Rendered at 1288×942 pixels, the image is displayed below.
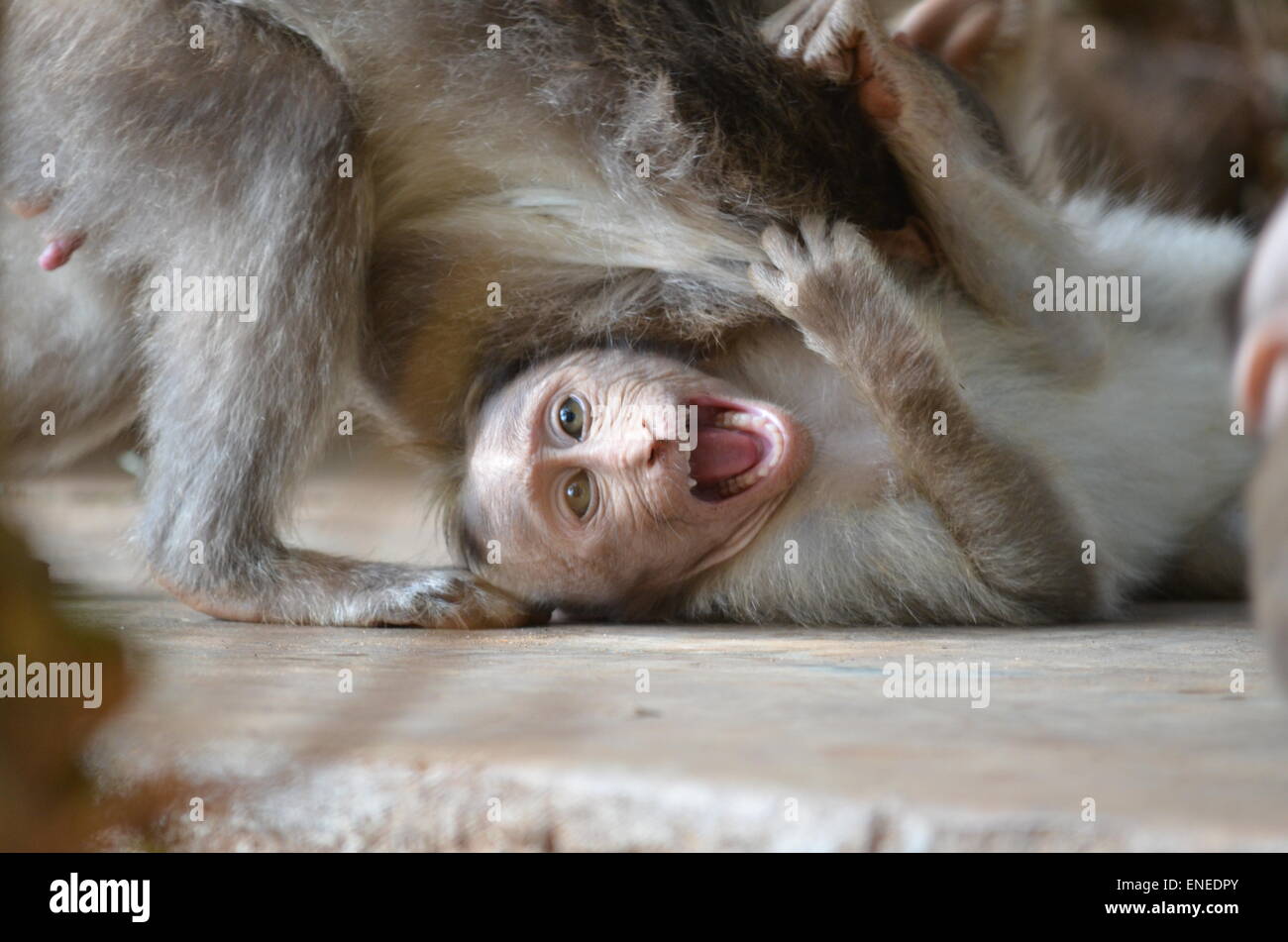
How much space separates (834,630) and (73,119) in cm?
183

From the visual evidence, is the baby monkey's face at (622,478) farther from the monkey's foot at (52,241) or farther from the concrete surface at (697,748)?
the monkey's foot at (52,241)

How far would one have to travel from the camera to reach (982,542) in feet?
9.52

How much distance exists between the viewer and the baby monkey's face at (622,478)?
9.99ft

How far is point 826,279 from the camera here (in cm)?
280

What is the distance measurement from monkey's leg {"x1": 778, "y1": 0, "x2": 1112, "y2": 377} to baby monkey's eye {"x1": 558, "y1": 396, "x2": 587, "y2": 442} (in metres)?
0.84

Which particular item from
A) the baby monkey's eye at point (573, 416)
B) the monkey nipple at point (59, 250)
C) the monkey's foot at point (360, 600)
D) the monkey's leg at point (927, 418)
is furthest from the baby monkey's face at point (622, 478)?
the monkey nipple at point (59, 250)

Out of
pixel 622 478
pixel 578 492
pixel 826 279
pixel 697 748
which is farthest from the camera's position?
pixel 578 492

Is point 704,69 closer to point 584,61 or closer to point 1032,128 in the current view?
point 584,61

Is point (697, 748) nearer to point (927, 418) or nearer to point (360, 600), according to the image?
point (927, 418)

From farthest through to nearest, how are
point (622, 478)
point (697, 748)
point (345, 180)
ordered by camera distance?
1. point (622, 478)
2. point (345, 180)
3. point (697, 748)

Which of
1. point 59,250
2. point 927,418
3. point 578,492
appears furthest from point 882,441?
point 59,250

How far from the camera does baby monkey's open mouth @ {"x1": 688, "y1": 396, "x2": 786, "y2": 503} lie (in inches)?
122

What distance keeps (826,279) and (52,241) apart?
1.69m

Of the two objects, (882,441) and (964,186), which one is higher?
(964,186)
